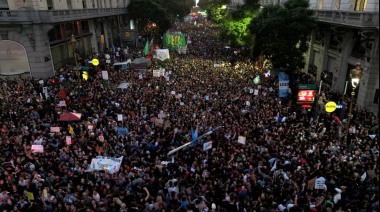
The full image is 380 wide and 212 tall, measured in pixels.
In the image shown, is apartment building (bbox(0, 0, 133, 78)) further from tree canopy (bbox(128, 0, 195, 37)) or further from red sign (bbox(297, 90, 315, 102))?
tree canopy (bbox(128, 0, 195, 37))

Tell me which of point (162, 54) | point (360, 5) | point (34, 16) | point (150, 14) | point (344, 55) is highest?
point (360, 5)

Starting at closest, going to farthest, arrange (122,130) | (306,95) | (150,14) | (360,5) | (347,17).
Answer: (122,130) → (306,95) → (360,5) → (347,17) → (150,14)

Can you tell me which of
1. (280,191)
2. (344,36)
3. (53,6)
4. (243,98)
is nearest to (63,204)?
(280,191)

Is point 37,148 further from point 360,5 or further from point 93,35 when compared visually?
point 93,35

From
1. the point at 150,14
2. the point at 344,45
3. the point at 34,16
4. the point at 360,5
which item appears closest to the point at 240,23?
the point at 344,45

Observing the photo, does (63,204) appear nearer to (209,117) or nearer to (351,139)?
(209,117)

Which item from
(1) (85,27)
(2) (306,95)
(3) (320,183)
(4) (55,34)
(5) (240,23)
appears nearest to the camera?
(3) (320,183)
